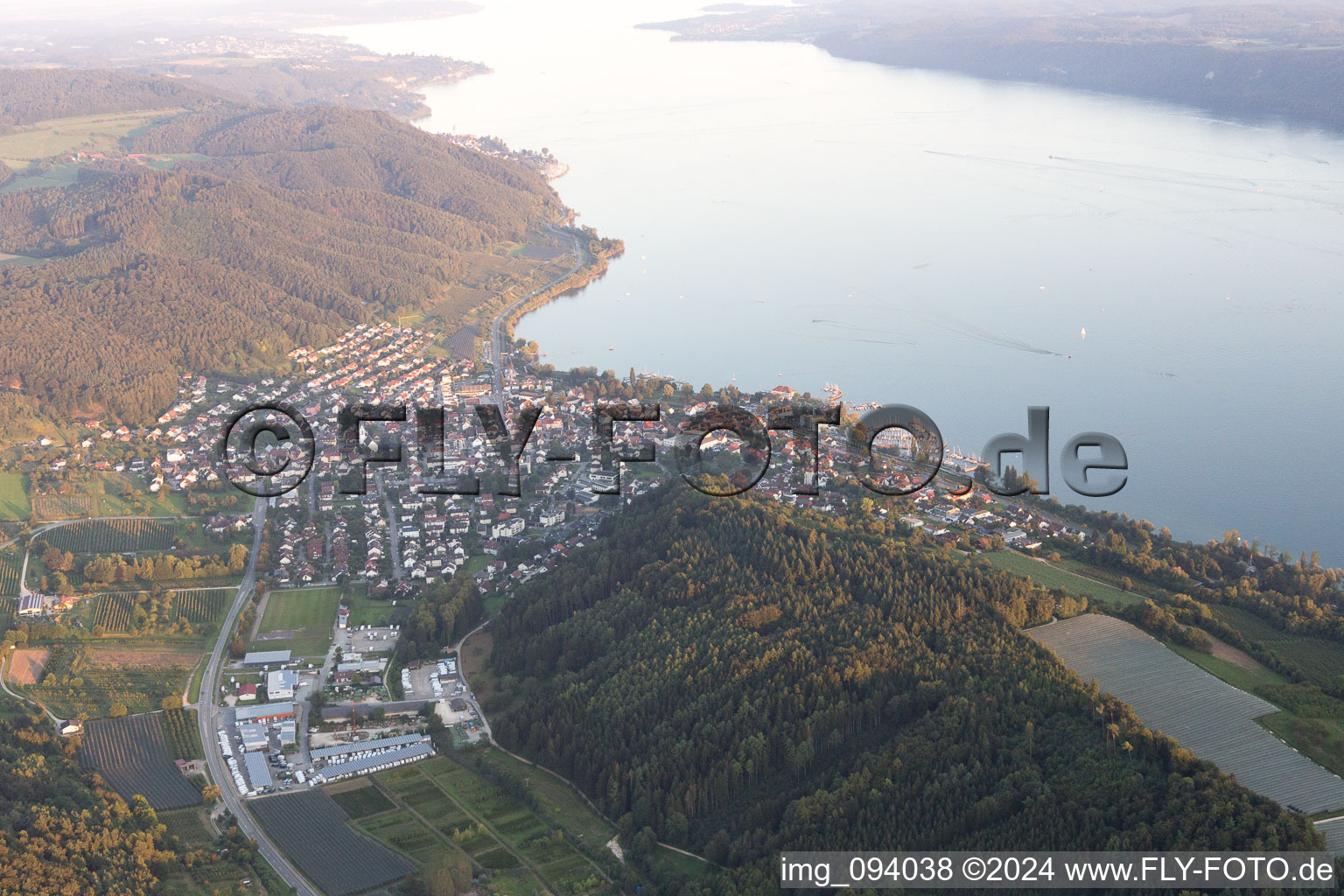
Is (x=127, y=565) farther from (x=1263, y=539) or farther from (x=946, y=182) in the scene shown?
(x=946, y=182)

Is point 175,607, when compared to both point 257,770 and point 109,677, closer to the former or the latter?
point 109,677

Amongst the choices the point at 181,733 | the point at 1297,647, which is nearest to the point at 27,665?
the point at 181,733

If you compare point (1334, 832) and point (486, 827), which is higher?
point (1334, 832)

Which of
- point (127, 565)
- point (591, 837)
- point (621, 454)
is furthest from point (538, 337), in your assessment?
point (591, 837)

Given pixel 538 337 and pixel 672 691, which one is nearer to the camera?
pixel 672 691

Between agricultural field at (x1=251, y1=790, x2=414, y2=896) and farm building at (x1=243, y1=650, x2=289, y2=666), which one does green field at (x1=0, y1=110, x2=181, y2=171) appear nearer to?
farm building at (x1=243, y1=650, x2=289, y2=666)

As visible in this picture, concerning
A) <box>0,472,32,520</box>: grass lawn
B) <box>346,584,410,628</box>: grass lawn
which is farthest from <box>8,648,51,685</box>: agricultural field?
<box>0,472,32,520</box>: grass lawn
